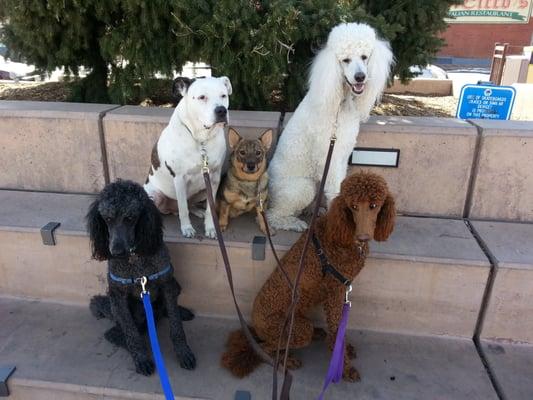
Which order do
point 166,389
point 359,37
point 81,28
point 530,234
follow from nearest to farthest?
point 166,389, point 359,37, point 530,234, point 81,28

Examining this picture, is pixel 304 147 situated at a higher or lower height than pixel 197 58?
lower

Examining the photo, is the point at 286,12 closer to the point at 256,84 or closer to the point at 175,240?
the point at 256,84

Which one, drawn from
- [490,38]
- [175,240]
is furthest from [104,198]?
[490,38]

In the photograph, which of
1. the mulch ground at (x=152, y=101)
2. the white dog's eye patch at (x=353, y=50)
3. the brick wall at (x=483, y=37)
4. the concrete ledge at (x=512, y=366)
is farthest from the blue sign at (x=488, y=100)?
the brick wall at (x=483, y=37)

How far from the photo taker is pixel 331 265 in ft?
7.27

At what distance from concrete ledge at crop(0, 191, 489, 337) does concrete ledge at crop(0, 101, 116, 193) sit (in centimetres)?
43

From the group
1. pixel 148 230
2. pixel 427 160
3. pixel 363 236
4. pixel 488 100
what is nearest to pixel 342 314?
pixel 363 236

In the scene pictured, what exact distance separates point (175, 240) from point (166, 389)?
0.99 m

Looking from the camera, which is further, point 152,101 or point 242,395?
point 152,101

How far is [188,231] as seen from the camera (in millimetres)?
2756

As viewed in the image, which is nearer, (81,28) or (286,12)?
(286,12)

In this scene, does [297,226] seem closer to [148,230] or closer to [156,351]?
[148,230]

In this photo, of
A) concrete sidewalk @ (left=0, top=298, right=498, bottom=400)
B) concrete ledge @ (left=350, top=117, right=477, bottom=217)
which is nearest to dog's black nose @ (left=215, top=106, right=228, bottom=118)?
concrete ledge @ (left=350, top=117, right=477, bottom=217)

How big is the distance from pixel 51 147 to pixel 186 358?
6.66 feet
